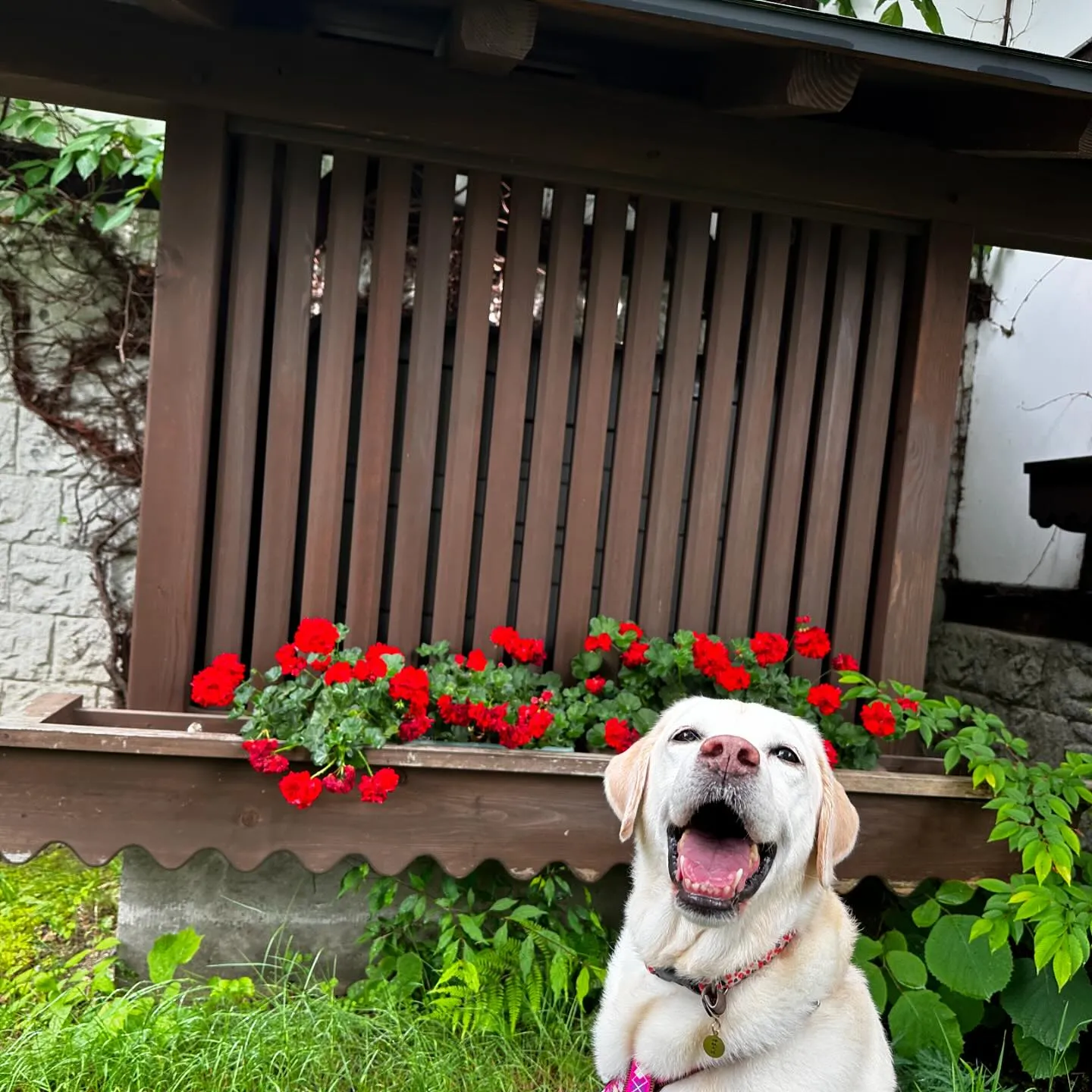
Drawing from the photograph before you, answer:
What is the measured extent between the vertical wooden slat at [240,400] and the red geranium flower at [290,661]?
378 mm

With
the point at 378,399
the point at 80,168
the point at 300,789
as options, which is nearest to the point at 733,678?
the point at 300,789

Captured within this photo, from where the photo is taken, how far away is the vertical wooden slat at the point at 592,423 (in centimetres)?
326

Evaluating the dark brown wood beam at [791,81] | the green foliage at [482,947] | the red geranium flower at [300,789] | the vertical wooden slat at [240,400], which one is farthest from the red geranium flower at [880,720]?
the vertical wooden slat at [240,400]

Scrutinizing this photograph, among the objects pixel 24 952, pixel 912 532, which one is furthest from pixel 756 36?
pixel 24 952

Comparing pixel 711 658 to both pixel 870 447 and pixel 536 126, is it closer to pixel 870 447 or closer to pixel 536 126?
pixel 870 447

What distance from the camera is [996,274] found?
190 inches

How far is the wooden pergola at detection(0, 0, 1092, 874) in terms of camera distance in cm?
287

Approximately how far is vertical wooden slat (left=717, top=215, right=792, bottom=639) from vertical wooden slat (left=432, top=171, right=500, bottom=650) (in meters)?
1.03

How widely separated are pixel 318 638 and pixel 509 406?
1125mm

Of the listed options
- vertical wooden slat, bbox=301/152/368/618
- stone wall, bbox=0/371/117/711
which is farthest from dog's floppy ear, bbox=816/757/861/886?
stone wall, bbox=0/371/117/711

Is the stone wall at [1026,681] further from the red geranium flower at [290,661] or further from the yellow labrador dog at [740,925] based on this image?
the red geranium flower at [290,661]

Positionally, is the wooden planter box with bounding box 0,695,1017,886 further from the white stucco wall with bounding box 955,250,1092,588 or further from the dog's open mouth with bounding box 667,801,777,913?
the white stucco wall with bounding box 955,250,1092,588

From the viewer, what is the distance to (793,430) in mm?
3465

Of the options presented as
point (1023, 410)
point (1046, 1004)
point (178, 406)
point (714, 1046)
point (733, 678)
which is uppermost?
point (1023, 410)
